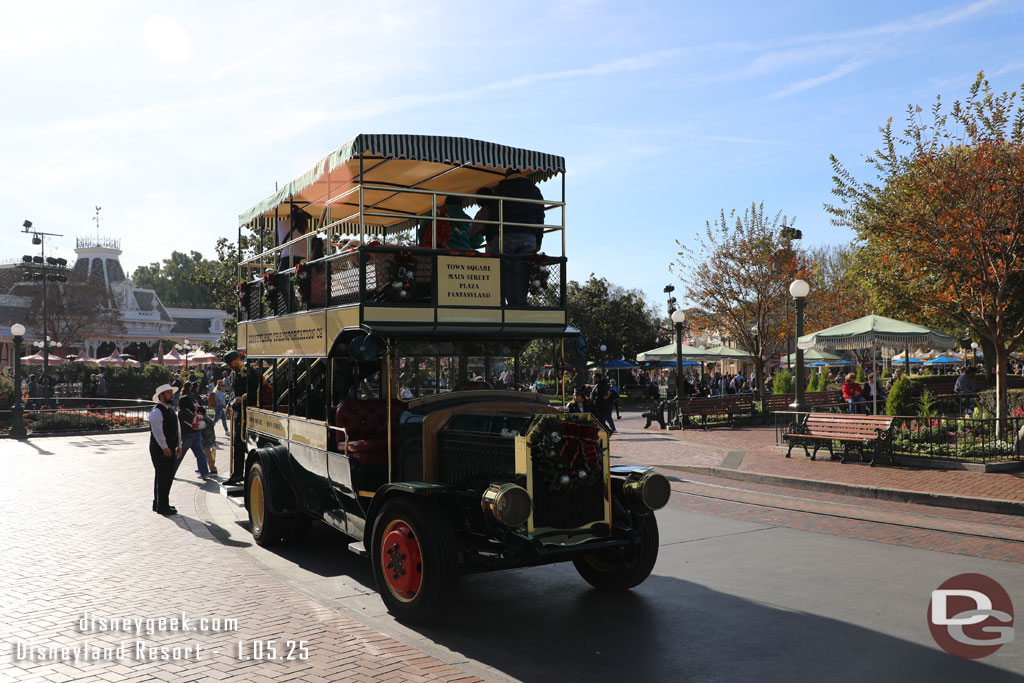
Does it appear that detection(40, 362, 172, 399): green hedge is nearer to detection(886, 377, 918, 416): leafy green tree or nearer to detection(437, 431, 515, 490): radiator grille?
detection(886, 377, 918, 416): leafy green tree

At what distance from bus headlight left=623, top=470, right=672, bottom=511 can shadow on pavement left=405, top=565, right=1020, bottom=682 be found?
820 mm

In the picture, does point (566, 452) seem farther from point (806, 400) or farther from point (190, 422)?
point (806, 400)

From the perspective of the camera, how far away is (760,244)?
29562 millimetres

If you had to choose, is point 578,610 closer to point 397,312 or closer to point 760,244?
point 397,312

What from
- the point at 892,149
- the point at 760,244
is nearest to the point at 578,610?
the point at 892,149

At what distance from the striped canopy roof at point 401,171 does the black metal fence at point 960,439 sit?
8.94 metres

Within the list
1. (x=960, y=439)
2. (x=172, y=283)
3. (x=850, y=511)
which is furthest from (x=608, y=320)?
(x=172, y=283)

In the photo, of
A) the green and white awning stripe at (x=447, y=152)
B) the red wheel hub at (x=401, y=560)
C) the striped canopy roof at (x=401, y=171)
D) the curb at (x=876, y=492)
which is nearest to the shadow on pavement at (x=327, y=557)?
the red wheel hub at (x=401, y=560)

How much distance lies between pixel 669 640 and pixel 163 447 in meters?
7.54

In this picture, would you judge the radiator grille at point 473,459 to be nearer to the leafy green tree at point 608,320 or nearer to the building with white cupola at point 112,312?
the leafy green tree at point 608,320

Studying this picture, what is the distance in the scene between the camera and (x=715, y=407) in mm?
22469

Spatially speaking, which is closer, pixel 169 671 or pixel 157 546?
pixel 169 671

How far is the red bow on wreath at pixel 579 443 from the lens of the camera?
583 cm

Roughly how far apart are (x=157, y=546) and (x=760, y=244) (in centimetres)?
2599
